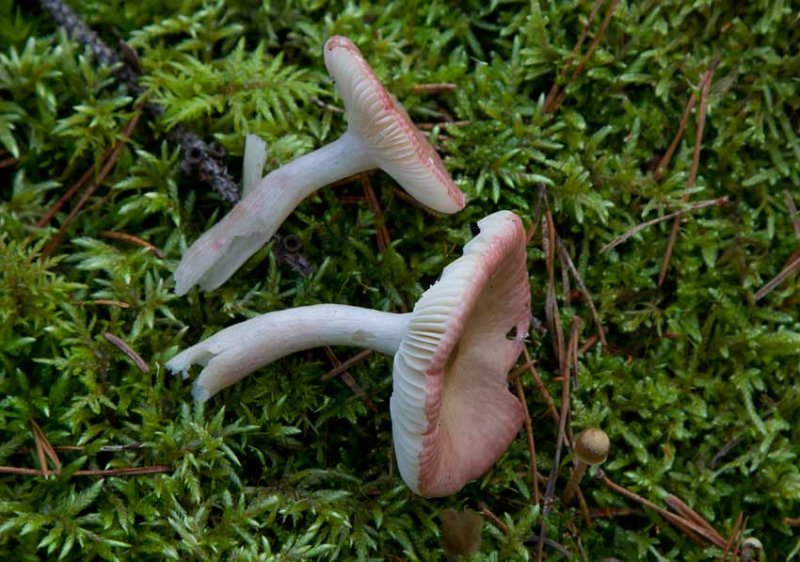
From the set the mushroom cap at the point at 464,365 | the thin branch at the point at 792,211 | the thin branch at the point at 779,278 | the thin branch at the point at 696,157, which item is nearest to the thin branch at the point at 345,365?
the mushroom cap at the point at 464,365

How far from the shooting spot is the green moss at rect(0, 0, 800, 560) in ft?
7.91

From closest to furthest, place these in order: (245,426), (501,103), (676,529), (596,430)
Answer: (596,430)
(245,426)
(676,529)
(501,103)

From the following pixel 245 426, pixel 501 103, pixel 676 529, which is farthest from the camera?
pixel 501 103

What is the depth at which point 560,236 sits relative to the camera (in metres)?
2.79

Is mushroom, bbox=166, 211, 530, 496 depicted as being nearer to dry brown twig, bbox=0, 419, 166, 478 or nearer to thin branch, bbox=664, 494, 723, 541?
dry brown twig, bbox=0, 419, 166, 478

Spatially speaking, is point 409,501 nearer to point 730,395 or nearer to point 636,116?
point 730,395

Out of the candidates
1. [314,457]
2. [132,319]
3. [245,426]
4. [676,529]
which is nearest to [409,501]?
[314,457]

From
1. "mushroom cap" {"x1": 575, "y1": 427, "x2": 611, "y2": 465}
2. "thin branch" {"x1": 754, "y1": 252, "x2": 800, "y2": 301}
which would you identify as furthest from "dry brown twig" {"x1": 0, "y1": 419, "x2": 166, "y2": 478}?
"thin branch" {"x1": 754, "y1": 252, "x2": 800, "y2": 301}

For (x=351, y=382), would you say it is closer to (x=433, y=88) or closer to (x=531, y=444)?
(x=531, y=444)

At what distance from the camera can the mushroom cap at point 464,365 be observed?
192 centimetres

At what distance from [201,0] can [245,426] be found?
5.15 ft

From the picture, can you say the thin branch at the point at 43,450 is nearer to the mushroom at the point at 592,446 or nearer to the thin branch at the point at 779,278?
the mushroom at the point at 592,446

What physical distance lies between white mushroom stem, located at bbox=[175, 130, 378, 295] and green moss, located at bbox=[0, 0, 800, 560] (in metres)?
0.12

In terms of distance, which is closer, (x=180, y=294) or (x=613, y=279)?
(x=180, y=294)
